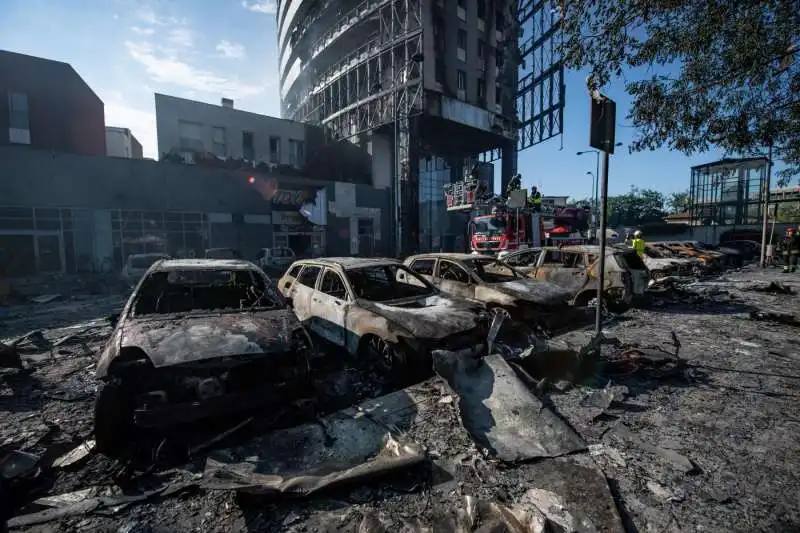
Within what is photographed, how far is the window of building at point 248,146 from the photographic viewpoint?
2683 centimetres

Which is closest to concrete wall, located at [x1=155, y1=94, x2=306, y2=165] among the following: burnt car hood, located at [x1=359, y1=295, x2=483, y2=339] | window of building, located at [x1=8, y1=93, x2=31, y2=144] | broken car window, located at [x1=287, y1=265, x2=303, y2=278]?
window of building, located at [x1=8, y1=93, x2=31, y2=144]

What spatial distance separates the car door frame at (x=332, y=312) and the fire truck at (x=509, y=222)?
10.4 meters

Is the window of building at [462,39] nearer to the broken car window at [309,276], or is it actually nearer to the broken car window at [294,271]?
the broken car window at [294,271]

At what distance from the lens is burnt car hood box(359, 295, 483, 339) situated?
4387 mm

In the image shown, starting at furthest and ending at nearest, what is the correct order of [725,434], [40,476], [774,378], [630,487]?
[774,378] → [725,434] → [40,476] → [630,487]

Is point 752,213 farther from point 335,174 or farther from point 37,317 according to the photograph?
point 37,317

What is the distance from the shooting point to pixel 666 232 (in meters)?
36.5

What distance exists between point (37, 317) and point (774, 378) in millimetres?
14336

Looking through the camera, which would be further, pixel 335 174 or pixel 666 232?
pixel 666 232

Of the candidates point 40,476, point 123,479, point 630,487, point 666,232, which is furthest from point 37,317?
point 666,232

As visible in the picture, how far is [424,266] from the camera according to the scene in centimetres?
801

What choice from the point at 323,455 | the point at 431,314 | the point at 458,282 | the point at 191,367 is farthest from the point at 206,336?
Answer: the point at 458,282

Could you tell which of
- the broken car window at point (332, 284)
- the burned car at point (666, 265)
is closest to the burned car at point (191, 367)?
the broken car window at point (332, 284)

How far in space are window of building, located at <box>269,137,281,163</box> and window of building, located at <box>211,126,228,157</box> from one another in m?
3.36
